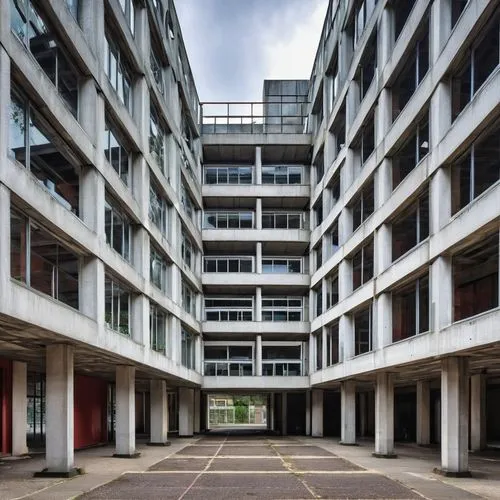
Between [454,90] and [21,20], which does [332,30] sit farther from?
[21,20]

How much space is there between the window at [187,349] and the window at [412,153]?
59.8 feet

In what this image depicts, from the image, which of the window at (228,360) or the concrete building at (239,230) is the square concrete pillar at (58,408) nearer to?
the concrete building at (239,230)

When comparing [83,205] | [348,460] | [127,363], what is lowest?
[348,460]

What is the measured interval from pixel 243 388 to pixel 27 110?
33256 millimetres

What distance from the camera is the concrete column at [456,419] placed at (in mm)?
19828

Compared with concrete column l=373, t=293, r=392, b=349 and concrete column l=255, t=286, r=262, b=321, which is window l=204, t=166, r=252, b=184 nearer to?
concrete column l=255, t=286, r=262, b=321

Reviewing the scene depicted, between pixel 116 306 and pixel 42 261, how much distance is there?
7.13m

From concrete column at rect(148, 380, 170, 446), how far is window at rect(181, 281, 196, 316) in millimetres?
5776

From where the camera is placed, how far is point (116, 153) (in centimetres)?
2402

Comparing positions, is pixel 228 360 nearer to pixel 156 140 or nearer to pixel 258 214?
pixel 258 214

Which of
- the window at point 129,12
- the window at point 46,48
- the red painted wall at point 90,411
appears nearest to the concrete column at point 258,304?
the red painted wall at point 90,411

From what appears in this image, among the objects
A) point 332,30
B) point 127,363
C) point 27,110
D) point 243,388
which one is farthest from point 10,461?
point 332,30

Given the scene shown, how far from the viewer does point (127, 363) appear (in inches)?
1029

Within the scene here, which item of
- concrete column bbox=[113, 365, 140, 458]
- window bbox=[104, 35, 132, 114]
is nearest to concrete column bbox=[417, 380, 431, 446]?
concrete column bbox=[113, 365, 140, 458]
